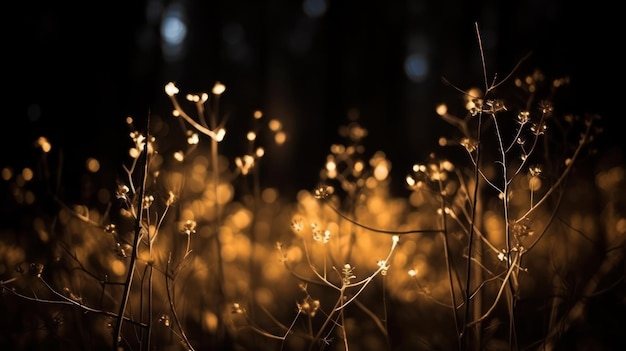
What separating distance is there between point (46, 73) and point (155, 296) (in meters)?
5.67

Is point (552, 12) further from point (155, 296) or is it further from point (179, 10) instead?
point (179, 10)

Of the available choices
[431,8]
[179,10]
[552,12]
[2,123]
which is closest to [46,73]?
[2,123]

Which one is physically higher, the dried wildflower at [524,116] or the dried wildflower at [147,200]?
the dried wildflower at [524,116]

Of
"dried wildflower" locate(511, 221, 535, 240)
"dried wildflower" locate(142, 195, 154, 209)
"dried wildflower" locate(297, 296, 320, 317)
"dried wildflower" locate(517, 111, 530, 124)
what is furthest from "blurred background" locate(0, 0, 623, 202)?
"dried wildflower" locate(142, 195, 154, 209)

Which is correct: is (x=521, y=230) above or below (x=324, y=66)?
below

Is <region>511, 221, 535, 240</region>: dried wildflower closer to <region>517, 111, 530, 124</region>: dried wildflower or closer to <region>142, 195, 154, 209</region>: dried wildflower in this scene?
<region>517, 111, 530, 124</region>: dried wildflower

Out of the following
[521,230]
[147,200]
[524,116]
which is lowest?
[147,200]

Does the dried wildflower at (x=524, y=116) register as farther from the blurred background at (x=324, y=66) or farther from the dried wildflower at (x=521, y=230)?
the blurred background at (x=324, y=66)

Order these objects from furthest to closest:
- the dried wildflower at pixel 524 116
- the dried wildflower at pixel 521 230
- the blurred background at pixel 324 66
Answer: the blurred background at pixel 324 66 < the dried wildflower at pixel 521 230 < the dried wildflower at pixel 524 116

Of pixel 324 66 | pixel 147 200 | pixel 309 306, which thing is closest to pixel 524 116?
pixel 309 306

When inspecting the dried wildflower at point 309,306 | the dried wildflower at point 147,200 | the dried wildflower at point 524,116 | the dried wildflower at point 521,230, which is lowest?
the dried wildflower at point 147,200

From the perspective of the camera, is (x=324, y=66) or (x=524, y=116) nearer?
(x=524, y=116)

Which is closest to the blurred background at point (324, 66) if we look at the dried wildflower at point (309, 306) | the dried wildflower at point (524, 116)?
the dried wildflower at point (524, 116)

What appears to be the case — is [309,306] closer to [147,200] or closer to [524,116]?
[147,200]
